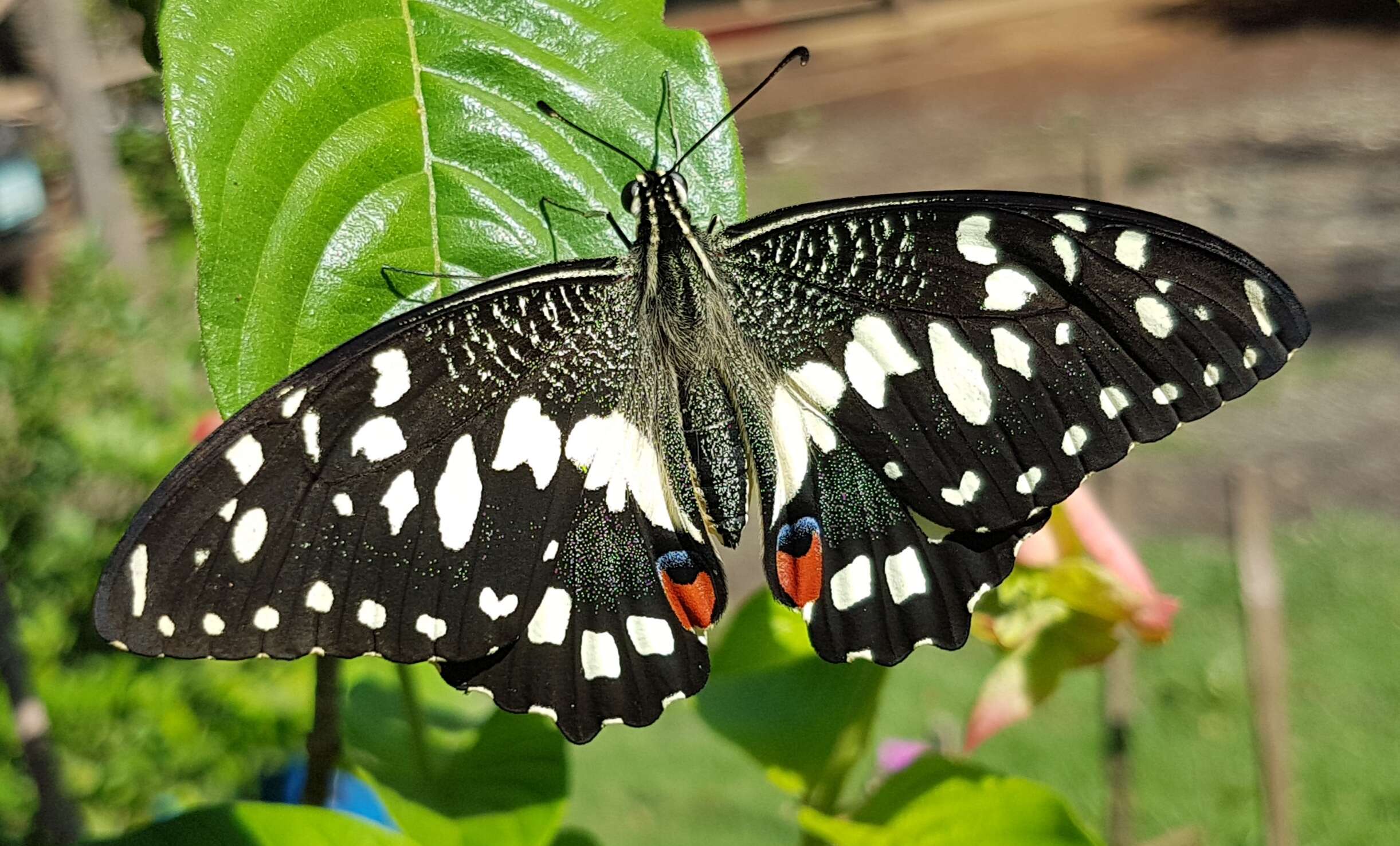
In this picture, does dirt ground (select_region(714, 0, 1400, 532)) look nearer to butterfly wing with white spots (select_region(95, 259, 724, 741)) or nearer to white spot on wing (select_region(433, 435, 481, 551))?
butterfly wing with white spots (select_region(95, 259, 724, 741))

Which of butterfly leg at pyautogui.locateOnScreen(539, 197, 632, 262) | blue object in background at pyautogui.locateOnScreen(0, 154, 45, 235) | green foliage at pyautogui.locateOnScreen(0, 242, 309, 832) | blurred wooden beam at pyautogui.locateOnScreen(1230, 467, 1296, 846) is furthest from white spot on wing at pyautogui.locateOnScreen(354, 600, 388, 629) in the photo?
blue object in background at pyautogui.locateOnScreen(0, 154, 45, 235)

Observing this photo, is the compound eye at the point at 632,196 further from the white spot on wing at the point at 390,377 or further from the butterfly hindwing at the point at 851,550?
the butterfly hindwing at the point at 851,550

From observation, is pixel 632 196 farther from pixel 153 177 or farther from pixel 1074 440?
pixel 153 177

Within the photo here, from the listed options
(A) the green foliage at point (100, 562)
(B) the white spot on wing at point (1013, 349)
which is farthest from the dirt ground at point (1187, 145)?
(B) the white spot on wing at point (1013, 349)

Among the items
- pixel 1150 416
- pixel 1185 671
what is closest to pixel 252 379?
pixel 1150 416

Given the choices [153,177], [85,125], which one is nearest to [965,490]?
[85,125]

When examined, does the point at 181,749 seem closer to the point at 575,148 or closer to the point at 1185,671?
the point at 575,148
